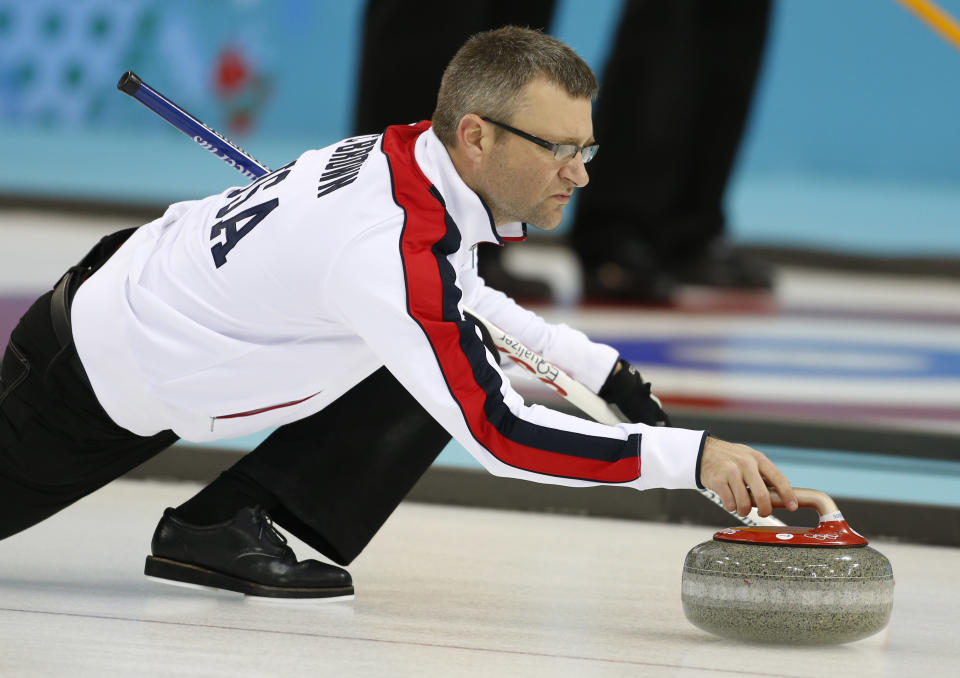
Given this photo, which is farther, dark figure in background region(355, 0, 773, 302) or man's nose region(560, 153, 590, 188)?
dark figure in background region(355, 0, 773, 302)

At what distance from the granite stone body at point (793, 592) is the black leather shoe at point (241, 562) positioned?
0.52m

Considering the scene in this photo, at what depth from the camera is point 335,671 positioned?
67.7 inches

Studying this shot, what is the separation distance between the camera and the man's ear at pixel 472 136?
6.36 feet

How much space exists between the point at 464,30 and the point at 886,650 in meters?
2.81

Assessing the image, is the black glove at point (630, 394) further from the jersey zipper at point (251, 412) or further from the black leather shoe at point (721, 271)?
the black leather shoe at point (721, 271)

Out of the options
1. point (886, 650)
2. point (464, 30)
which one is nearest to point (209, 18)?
point (464, 30)

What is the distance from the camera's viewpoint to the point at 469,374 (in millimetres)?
1807

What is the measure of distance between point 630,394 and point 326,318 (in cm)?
54

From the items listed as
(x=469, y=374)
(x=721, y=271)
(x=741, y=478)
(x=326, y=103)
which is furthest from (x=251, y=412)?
(x=326, y=103)

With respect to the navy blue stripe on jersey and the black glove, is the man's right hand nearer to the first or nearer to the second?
the navy blue stripe on jersey

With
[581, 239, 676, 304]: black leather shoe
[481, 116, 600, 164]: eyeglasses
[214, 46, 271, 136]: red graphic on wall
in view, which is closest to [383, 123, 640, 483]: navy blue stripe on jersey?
[481, 116, 600, 164]: eyeglasses

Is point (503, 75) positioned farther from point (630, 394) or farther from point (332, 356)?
point (630, 394)

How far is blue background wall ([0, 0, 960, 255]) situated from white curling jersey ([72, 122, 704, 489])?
6234mm

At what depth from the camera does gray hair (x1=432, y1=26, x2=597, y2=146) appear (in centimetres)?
193
